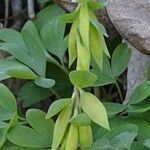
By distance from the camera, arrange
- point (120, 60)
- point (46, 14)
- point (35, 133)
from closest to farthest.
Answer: point (35, 133) < point (120, 60) < point (46, 14)

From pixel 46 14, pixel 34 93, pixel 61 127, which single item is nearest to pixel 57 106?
pixel 61 127

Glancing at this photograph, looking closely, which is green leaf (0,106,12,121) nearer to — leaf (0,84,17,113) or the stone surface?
leaf (0,84,17,113)

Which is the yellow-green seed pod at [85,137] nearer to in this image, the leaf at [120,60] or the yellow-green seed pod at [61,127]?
the yellow-green seed pod at [61,127]

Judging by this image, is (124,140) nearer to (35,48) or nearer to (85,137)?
(85,137)

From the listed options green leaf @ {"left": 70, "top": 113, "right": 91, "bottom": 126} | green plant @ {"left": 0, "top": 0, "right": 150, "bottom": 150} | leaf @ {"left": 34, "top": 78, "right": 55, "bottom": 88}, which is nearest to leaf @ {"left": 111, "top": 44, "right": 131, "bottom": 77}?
green plant @ {"left": 0, "top": 0, "right": 150, "bottom": 150}

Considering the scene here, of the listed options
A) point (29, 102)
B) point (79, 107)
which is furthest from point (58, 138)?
point (29, 102)

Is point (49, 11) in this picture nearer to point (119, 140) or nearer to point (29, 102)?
point (29, 102)

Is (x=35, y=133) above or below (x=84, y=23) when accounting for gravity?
below
